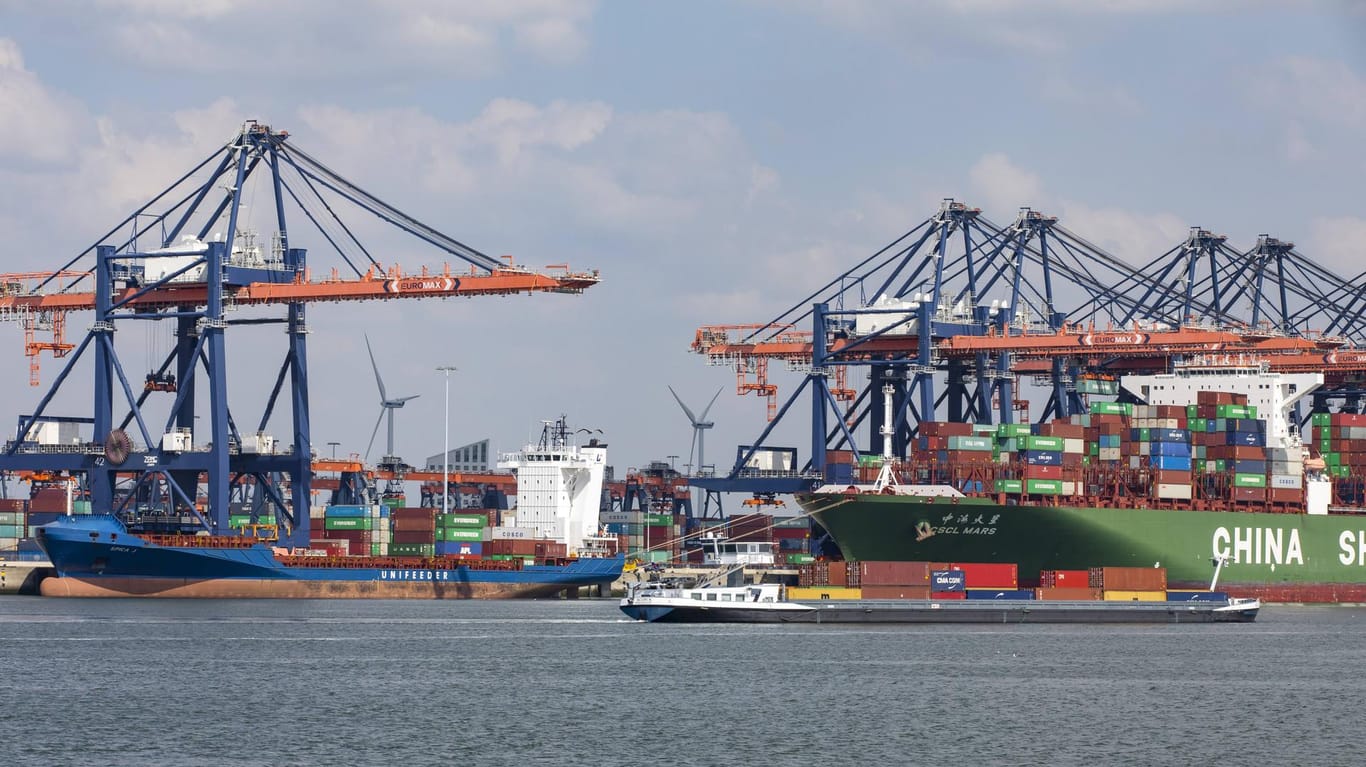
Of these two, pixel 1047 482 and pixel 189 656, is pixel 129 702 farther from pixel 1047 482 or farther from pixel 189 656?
pixel 1047 482

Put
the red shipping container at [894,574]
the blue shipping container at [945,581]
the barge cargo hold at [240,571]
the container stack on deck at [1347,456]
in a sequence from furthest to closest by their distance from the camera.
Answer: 1. the container stack on deck at [1347,456]
2. the barge cargo hold at [240,571]
3. the blue shipping container at [945,581]
4. the red shipping container at [894,574]

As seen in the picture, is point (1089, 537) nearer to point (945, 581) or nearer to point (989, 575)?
point (989, 575)

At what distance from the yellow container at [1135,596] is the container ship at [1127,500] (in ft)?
8.76

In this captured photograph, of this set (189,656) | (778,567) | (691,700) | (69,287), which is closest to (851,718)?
(691,700)

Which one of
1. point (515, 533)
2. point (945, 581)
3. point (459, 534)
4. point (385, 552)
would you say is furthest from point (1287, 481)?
point (385, 552)

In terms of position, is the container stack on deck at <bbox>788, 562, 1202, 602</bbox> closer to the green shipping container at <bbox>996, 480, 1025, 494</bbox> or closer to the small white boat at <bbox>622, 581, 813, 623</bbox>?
the small white boat at <bbox>622, 581, 813, 623</bbox>

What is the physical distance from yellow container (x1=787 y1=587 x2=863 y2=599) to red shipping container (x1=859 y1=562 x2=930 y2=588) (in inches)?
17.7

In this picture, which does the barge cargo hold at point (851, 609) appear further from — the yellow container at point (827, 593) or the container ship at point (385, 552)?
the container ship at point (385, 552)

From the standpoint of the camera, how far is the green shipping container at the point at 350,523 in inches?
3558

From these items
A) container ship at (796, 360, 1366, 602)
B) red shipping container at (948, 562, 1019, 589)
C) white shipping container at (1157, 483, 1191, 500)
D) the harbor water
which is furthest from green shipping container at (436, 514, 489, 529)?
white shipping container at (1157, 483, 1191, 500)

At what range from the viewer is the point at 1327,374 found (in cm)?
9838

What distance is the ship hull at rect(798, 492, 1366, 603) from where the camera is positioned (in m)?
73.8

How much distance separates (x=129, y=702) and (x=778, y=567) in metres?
46.1

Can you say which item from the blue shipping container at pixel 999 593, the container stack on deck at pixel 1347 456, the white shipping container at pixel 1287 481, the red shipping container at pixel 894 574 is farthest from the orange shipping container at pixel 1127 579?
the container stack on deck at pixel 1347 456
